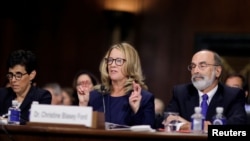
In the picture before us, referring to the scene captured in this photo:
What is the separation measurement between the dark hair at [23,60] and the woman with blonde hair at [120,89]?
1.77ft

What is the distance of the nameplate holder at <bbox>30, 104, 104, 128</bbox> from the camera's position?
12.1 ft

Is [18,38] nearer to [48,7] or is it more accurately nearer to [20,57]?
[48,7]

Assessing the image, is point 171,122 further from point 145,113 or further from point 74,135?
A: point 74,135

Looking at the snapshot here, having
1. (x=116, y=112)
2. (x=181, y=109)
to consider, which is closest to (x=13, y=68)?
(x=116, y=112)

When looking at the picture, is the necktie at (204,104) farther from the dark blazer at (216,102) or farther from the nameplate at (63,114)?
the nameplate at (63,114)

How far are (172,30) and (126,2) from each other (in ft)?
2.39

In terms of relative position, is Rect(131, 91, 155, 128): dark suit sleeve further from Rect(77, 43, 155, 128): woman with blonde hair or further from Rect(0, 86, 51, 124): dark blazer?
Rect(0, 86, 51, 124): dark blazer

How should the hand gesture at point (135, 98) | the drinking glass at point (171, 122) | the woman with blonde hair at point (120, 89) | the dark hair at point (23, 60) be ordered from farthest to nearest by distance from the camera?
the dark hair at point (23, 60)
the woman with blonde hair at point (120, 89)
the hand gesture at point (135, 98)
the drinking glass at point (171, 122)

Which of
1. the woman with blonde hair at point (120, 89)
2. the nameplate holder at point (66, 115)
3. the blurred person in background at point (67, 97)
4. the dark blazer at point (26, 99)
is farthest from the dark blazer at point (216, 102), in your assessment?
the blurred person in background at point (67, 97)

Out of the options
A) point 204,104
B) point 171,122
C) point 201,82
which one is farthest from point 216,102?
point 171,122

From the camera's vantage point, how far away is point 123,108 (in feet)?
15.5

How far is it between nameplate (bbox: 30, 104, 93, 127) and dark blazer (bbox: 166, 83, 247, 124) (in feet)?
4.33

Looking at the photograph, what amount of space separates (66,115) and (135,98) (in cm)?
85

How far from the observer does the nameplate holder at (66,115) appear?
369 cm
